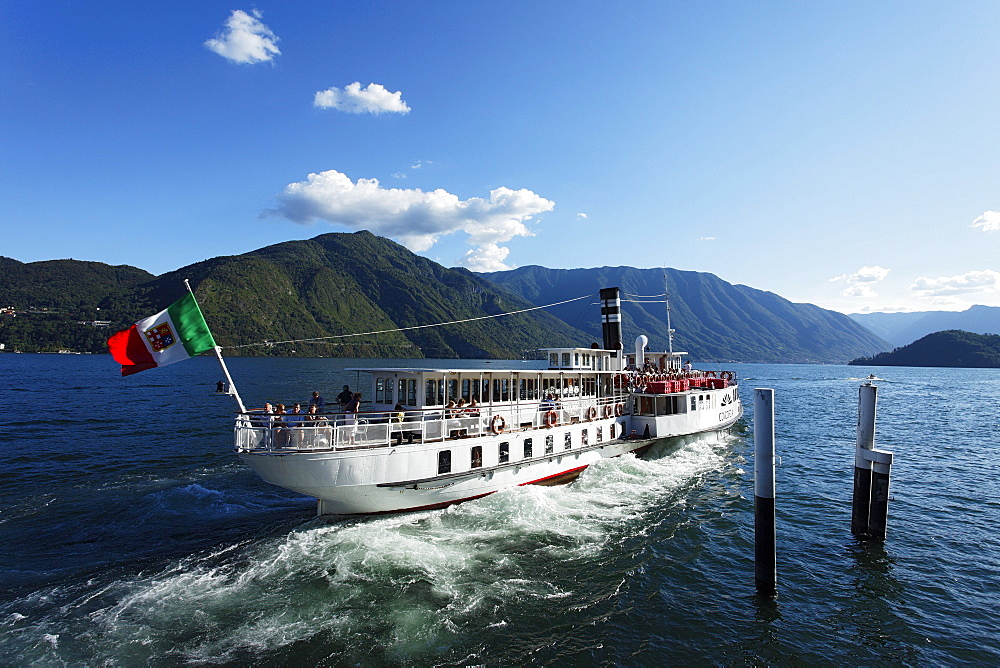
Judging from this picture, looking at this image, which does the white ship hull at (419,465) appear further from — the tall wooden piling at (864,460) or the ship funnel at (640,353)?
the ship funnel at (640,353)

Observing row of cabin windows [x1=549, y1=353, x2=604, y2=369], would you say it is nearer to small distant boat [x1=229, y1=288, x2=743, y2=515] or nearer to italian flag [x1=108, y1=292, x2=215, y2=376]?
small distant boat [x1=229, y1=288, x2=743, y2=515]

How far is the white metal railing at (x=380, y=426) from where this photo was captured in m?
16.8

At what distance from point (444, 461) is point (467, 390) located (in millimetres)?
4644

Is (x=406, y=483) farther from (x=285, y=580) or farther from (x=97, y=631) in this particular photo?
(x=97, y=631)

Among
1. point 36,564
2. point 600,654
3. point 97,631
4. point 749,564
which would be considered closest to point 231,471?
point 36,564

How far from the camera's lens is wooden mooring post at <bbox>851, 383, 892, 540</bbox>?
717 inches

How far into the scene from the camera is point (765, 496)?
48.8ft

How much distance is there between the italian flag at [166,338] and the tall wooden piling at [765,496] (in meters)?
17.8

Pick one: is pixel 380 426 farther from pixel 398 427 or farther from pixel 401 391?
pixel 401 391

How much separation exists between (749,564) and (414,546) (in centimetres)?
1172

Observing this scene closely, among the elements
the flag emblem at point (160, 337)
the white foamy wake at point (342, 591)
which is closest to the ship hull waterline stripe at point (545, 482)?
the white foamy wake at point (342, 591)

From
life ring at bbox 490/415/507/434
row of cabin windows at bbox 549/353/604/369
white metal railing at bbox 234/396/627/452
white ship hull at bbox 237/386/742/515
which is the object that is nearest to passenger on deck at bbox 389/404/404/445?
white metal railing at bbox 234/396/627/452

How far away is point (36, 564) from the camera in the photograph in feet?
52.6

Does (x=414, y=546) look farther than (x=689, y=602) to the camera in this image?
Yes
